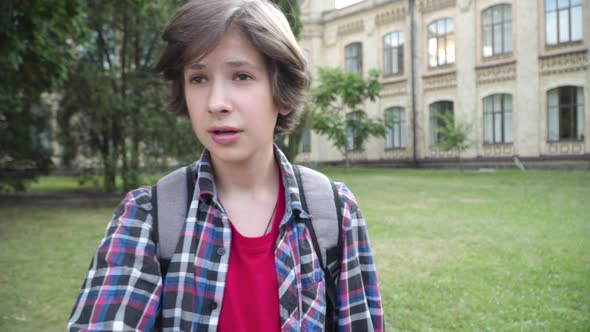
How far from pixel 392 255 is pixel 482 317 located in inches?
98.4

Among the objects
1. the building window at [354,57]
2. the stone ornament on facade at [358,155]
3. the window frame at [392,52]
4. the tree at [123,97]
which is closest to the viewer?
the tree at [123,97]

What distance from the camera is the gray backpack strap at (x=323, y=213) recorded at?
1.41 metres

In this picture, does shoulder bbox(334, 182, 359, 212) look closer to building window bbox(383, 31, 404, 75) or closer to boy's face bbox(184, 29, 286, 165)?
boy's face bbox(184, 29, 286, 165)

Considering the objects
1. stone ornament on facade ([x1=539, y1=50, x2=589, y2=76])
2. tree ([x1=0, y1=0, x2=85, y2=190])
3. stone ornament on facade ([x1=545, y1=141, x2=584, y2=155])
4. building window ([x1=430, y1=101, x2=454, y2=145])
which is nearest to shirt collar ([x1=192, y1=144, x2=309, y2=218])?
tree ([x1=0, y1=0, x2=85, y2=190])

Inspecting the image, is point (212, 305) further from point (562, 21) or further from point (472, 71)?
point (472, 71)

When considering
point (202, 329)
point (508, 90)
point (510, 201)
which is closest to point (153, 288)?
point (202, 329)

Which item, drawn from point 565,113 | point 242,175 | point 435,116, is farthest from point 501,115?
point 242,175

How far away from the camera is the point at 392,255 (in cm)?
682

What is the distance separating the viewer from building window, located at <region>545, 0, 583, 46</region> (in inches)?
818

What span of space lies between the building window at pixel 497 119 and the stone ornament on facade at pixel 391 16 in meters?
6.96

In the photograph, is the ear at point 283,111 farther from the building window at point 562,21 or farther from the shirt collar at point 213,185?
the building window at point 562,21

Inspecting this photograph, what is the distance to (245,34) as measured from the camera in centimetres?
135

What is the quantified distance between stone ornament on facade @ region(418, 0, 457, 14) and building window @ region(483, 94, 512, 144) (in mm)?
5494

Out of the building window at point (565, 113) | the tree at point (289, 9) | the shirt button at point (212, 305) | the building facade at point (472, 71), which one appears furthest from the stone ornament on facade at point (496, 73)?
the shirt button at point (212, 305)
